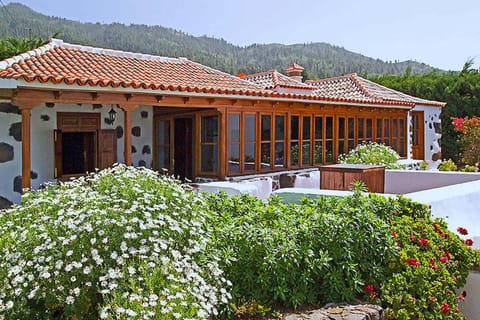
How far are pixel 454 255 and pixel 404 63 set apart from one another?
4329 centimetres

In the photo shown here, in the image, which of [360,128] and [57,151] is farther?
[360,128]

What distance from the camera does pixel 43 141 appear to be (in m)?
10.6

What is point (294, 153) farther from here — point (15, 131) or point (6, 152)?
point (6, 152)

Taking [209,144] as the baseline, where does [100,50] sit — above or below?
above

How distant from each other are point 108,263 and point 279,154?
9.64 m

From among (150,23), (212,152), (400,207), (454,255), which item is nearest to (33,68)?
(212,152)

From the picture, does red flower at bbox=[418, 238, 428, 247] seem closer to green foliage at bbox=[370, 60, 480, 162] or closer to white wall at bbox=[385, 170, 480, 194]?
white wall at bbox=[385, 170, 480, 194]

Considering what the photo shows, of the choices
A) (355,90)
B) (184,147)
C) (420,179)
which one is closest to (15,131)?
(184,147)

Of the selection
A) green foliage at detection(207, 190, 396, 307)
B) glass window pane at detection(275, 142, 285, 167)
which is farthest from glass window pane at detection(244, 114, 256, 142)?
green foliage at detection(207, 190, 396, 307)

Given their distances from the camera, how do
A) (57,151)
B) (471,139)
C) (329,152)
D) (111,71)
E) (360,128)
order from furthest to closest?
1. (471,139)
2. (360,128)
3. (329,152)
4. (111,71)
5. (57,151)

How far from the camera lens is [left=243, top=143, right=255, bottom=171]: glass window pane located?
39.9 ft

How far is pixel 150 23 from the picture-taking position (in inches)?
1889

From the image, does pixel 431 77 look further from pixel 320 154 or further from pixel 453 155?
pixel 320 154

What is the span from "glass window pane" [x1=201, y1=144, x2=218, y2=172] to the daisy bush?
24.5 feet
